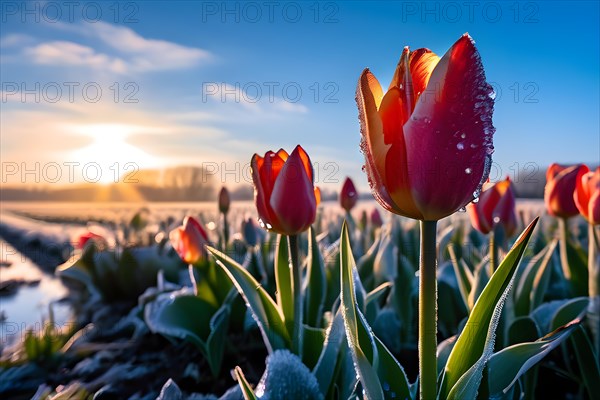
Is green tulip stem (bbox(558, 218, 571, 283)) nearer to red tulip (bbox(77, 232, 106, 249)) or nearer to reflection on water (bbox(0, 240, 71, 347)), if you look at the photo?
reflection on water (bbox(0, 240, 71, 347))

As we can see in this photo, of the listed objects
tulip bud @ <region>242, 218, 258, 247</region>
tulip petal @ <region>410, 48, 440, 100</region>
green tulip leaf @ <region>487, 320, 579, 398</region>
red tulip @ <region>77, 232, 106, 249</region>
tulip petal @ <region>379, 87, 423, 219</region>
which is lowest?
green tulip leaf @ <region>487, 320, 579, 398</region>

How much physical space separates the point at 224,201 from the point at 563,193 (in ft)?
4.80

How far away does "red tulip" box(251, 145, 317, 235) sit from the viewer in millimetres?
1160

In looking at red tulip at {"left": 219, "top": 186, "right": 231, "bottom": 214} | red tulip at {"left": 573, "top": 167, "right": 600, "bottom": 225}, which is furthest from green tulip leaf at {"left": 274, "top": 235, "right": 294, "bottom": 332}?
red tulip at {"left": 219, "top": 186, "right": 231, "bottom": 214}

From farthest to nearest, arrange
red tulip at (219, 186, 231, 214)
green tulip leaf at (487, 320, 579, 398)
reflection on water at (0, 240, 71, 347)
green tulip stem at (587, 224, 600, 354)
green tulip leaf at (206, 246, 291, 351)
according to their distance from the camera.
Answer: reflection on water at (0, 240, 71, 347) → red tulip at (219, 186, 231, 214) → green tulip stem at (587, 224, 600, 354) → green tulip leaf at (206, 246, 291, 351) → green tulip leaf at (487, 320, 579, 398)

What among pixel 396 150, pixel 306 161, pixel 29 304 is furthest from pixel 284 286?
pixel 29 304

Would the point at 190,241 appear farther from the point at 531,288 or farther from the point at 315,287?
the point at 531,288

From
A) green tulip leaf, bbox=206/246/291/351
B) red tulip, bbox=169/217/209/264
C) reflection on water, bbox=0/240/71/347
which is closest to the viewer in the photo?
green tulip leaf, bbox=206/246/291/351

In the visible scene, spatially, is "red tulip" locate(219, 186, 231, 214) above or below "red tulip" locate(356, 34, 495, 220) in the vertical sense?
below

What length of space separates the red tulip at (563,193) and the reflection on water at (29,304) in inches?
81.8

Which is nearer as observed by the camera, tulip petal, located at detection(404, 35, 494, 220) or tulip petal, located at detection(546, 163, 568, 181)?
tulip petal, located at detection(404, 35, 494, 220)

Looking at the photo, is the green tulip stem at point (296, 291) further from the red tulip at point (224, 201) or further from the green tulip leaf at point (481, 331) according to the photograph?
the red tulip at point (224, 201)

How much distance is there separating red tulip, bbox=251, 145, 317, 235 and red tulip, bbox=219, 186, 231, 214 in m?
1.24

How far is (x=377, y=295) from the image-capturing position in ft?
4.77
